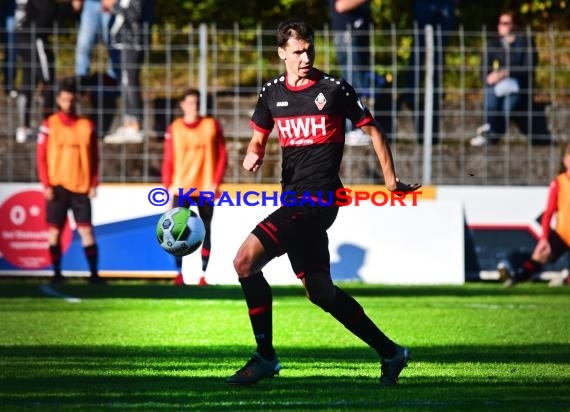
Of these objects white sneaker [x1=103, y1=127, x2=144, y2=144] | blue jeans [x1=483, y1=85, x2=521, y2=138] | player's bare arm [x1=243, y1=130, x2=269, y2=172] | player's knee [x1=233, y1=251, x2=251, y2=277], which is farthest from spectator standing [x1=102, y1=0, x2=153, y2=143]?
player's knee [x1=233, y1=251, x2=251, y2=277]

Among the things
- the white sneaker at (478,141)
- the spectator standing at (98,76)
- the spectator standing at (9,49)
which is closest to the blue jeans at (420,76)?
the white sneaker at (478,141)

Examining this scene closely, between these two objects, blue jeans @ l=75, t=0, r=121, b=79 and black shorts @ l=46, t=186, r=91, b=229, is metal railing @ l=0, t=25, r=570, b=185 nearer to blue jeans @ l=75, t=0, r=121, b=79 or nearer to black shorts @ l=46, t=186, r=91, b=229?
blue jeans @ l=75, t=0, r=121, b=79

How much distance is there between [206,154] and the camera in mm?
17328

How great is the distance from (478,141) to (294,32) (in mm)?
10783

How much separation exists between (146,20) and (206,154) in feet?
9.90

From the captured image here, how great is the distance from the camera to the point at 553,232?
17469 mm

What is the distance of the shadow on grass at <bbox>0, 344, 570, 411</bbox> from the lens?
24.2 feet

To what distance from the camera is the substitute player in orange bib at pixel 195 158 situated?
17172mm

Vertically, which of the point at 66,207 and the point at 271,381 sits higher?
the point at 66,207

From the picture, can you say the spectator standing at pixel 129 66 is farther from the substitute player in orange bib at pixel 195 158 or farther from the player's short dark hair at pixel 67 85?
the substitute player in orange bib at pixel 195 158

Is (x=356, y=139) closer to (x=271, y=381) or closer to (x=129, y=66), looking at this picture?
(x=129, y=66)

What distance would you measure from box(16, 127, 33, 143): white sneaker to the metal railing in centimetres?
7

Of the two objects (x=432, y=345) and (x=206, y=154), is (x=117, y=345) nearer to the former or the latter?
(x=432, y=345)

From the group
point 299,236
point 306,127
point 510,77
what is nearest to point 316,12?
point 510,77
